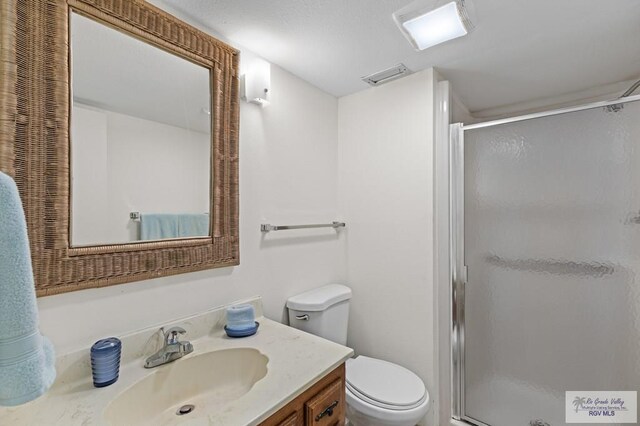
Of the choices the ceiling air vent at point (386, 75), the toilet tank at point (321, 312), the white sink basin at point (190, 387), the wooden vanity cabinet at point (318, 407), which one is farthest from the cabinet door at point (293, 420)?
the ceiling air vent at point (386, 75)

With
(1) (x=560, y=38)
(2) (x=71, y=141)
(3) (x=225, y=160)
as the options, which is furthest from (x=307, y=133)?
(1) (x=560, y=38)

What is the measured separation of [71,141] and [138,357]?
2.56 feet

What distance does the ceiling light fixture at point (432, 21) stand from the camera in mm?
1160

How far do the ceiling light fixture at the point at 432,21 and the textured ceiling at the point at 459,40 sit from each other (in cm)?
5

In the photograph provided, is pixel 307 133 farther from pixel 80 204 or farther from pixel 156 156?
pixel 80 204

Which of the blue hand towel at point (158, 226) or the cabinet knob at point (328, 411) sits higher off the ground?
the blue hand towel at point (158, 226)

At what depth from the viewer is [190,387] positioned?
1.08 meters

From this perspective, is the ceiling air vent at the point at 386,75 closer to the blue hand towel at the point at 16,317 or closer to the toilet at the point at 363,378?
the toilet at the point at 363,378

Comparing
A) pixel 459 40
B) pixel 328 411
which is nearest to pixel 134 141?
pixel 328 411

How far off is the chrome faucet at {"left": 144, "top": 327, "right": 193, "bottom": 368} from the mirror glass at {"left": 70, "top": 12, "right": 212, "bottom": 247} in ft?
1.21

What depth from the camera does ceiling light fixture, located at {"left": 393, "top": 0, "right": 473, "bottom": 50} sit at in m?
1.16

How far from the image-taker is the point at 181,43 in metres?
1.19

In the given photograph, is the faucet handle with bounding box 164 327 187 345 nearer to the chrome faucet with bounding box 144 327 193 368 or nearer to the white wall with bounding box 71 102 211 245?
the chrome faucet with bounding box 144 327 193 368

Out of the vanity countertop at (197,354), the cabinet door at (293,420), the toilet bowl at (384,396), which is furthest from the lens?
the toilet bowl at (384,396)
